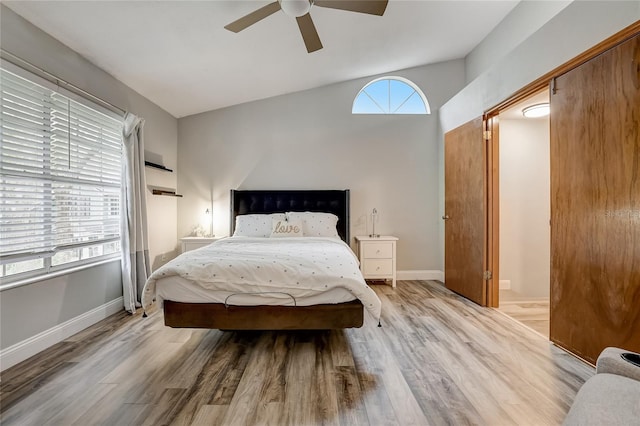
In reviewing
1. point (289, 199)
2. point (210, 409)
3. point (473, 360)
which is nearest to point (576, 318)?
point (473, 360)

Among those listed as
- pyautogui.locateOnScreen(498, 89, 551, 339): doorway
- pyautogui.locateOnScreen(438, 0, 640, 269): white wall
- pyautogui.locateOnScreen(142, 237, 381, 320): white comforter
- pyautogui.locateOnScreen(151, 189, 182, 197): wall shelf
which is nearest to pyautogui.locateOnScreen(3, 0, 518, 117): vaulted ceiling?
pyautogui.locateOnScreen(438, 0, 640, 269): white wall

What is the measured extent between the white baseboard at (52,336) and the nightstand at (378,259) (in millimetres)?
2984

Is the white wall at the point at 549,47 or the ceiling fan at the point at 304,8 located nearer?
the white wall at the point at 549,47

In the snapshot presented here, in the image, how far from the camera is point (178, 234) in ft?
14.5

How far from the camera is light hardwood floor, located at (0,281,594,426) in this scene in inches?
58.6

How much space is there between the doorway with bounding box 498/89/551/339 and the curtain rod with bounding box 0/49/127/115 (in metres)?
4.61

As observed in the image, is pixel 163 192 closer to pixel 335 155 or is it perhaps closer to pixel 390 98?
pixel 335 155

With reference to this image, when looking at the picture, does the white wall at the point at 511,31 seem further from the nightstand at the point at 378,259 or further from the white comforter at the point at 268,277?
the white comforter at the point at 268,277

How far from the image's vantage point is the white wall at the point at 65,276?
1990mm

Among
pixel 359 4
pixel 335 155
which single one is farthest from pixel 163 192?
pixel 359 4

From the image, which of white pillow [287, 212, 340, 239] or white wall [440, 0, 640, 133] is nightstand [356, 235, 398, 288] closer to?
white pillow [287, 212, 340, 239]

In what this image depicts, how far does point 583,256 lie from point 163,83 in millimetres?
4287

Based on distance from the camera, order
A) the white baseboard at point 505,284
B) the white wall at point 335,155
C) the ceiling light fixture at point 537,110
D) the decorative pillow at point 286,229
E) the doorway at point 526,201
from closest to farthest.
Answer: the ceiling light fixture at point 537,110
the decorative pillow at point 286,229
the doorway at point 526,201
the white baseboard at point 505,284
the white wall at point 335,155

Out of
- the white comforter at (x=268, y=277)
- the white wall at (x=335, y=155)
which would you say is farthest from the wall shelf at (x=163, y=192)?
the white comforter at (x=268, y=277)
